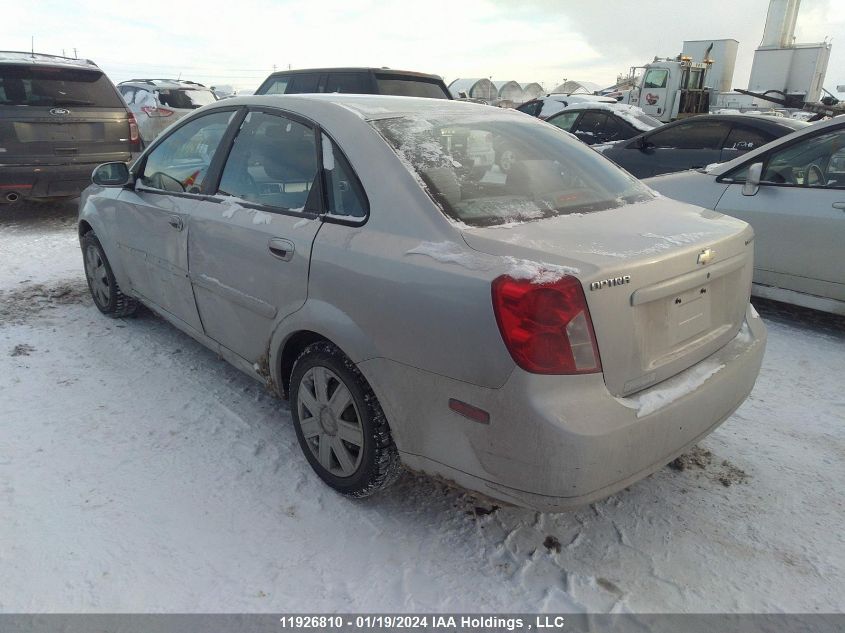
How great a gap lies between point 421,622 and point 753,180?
4006mm

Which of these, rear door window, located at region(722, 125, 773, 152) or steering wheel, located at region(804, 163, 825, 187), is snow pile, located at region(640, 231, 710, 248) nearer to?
steering wheel, located at region(804, 163, 825, 187)

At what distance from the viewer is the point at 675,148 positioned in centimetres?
804

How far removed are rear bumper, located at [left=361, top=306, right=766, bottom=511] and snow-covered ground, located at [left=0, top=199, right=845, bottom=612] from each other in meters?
0.41

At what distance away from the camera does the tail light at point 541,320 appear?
6.13ft

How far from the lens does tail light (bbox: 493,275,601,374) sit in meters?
1.87

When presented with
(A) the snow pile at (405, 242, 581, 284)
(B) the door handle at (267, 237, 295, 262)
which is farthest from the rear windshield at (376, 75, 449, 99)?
(A) the snow pile at (405, 242, 581, 284)

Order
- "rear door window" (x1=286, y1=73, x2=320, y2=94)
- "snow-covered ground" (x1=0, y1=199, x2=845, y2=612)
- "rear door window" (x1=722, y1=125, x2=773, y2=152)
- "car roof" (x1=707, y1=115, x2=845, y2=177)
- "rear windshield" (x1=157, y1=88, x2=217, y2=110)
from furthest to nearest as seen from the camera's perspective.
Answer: "rear windshield" (x1=157, y1=88, x2=217, y2=110) < "rear door window" (x1=286, y1=73, x2=320, y2=94) < "rear door window" (x1=722, y1=125, x2=773, y2=152) < "car roof" (x1=707, y1=115, x2=845, y2=177) < "snow-covered ground" (x1=0, y1=199, x2=845, y2=612)

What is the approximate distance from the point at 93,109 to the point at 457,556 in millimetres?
6961

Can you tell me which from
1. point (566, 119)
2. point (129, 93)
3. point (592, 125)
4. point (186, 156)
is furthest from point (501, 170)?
point (129, 93)

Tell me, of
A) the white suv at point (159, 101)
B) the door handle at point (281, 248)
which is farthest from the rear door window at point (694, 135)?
the white suv at point (159, 101)

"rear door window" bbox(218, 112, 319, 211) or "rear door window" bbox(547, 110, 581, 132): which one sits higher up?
"rear door window" bbox(547, 110, 581, 132)

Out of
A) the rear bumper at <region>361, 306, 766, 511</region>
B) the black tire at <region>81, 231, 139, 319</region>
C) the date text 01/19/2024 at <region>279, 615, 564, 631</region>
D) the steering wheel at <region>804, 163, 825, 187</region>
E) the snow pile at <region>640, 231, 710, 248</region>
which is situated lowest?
the date text 01/19/2024 at <region>279, 615, 564, 631</region>

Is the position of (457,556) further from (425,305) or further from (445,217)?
(445,217)

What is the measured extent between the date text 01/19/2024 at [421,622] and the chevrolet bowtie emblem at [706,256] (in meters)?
1.34
